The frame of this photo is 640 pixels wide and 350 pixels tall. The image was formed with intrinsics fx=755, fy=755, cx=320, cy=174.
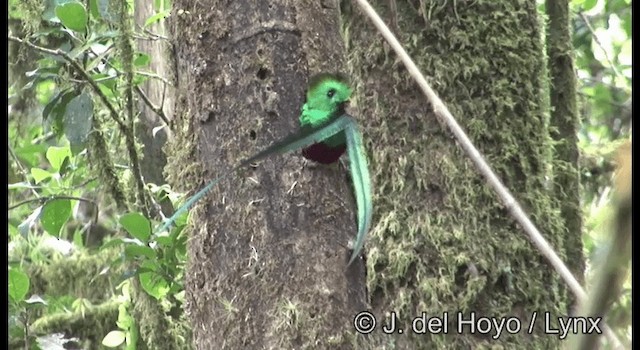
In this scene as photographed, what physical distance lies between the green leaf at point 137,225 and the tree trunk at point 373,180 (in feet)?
0.66

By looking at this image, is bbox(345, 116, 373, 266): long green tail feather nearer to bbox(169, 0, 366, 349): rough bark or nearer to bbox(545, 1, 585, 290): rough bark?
bbox(169, 0, 366, 349): rough bark

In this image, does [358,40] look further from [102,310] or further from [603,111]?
[603,111]

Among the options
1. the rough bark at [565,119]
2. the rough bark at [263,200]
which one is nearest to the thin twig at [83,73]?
the rough bark at [263,200]

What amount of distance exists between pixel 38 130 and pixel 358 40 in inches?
54.0

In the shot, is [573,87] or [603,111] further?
[603,111]

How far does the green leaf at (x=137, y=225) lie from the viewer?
1248mm

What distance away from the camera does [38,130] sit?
8.01 feet

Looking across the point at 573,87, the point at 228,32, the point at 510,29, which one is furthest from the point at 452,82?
the point at 228,32

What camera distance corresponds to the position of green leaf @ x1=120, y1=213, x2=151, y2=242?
1248 millimetres

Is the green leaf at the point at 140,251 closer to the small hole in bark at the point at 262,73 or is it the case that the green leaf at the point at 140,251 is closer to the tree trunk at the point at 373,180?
the tree trunk at the point at 373,180

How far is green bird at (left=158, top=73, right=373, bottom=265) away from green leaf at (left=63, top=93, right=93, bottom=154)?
0.60 metres

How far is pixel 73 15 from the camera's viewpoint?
4.17ft

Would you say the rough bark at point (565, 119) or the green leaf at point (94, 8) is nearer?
the green leaf at point (94, 8)

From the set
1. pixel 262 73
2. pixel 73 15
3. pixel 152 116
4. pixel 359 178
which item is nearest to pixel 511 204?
pixel 359 178
